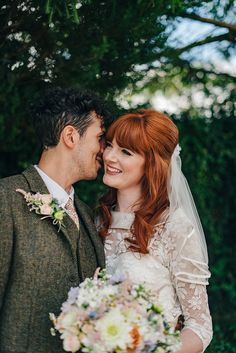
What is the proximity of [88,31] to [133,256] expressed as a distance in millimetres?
1749

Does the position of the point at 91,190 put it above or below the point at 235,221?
above

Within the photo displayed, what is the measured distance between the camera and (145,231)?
11.5 ft

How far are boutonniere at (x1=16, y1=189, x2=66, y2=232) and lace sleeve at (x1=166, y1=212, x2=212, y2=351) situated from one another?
2.27 feet

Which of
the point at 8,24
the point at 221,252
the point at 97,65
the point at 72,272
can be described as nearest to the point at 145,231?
the point at 72,272

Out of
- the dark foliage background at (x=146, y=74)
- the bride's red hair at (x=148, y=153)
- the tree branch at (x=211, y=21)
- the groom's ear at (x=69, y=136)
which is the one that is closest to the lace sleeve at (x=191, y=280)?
the bride's red hair at (x=148, y=153)

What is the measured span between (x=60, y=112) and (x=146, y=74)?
5.48 ft

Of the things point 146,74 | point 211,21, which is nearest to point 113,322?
point 146,74

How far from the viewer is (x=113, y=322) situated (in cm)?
260

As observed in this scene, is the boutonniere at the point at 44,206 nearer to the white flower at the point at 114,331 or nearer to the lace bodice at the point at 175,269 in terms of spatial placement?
the lace bodice at the point at 175,269

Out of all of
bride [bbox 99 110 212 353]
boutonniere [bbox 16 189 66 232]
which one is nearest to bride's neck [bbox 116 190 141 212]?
bride [bbox 99 110 212 353]

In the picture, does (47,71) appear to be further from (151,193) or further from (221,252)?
(221,252)

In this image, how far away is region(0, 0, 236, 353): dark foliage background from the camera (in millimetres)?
4273

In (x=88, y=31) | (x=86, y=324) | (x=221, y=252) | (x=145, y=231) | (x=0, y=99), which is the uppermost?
(x=88, y=31)

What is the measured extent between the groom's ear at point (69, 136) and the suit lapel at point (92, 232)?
1.19ft
